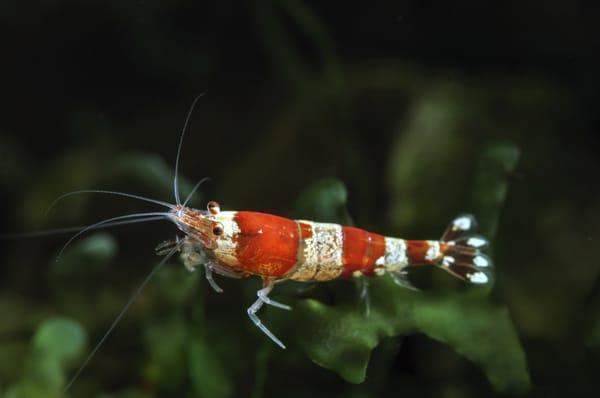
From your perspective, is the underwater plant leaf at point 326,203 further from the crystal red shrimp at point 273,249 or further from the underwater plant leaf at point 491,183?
the underwater plant leaf at point 491,183

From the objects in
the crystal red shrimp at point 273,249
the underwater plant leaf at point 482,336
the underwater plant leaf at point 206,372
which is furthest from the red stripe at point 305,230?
the underwater plant leaf at point 206,372

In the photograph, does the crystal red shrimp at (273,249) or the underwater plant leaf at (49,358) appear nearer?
the crystal red shrimp at (273,249)

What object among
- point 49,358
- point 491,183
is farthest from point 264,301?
point 49,358

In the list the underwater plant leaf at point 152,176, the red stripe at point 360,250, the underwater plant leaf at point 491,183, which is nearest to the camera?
the red stripe at point 360,250

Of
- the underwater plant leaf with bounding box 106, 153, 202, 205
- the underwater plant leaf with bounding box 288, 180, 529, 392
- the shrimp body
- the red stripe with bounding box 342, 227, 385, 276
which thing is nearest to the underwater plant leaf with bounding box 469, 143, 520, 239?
the shrimp body

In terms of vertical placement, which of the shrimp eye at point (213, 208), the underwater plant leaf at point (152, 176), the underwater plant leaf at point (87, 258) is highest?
the shrimp eye at point (213, 208)

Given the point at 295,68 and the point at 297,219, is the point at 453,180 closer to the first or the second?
the point at 295,68

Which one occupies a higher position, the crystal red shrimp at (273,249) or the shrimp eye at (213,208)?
the shrimp eye at (213,208)

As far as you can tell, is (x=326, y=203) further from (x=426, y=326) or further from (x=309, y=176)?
(x=309, y=176)
